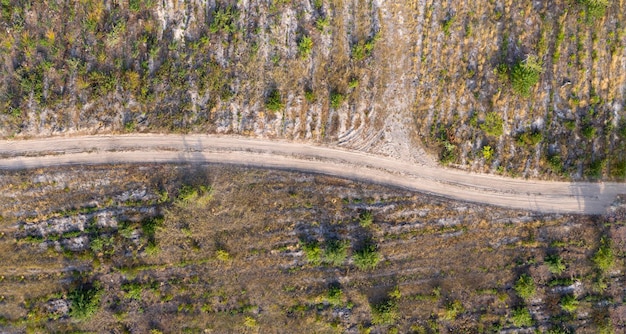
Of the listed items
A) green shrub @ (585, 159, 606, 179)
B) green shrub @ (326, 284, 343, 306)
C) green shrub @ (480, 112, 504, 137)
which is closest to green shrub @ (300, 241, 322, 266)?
green shrub @ (326, 284, 343, 306)

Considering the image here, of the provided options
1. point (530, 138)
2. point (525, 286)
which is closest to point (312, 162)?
point (530, 138)

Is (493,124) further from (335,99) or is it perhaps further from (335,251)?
(335,251)

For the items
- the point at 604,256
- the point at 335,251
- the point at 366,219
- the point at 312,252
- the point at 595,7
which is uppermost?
the point at 595,7

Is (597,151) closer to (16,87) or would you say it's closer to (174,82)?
(174,82)

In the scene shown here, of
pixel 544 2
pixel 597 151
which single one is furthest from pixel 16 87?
pixel 597 151

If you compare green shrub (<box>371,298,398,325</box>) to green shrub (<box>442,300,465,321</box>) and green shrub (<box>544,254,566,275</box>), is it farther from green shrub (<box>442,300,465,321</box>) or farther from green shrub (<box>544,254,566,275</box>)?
green shrub (<box>544,254,566,275</box>)

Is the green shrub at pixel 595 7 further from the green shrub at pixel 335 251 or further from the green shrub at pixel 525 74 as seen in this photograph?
the green shrub at pixel 335 251

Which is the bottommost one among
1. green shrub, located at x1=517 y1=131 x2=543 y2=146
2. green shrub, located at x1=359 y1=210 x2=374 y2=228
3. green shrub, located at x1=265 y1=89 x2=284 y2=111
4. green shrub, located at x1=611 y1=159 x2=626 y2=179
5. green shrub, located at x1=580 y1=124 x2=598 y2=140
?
green shrub, located at x1=359 y1=210 x2=374 y2=228
